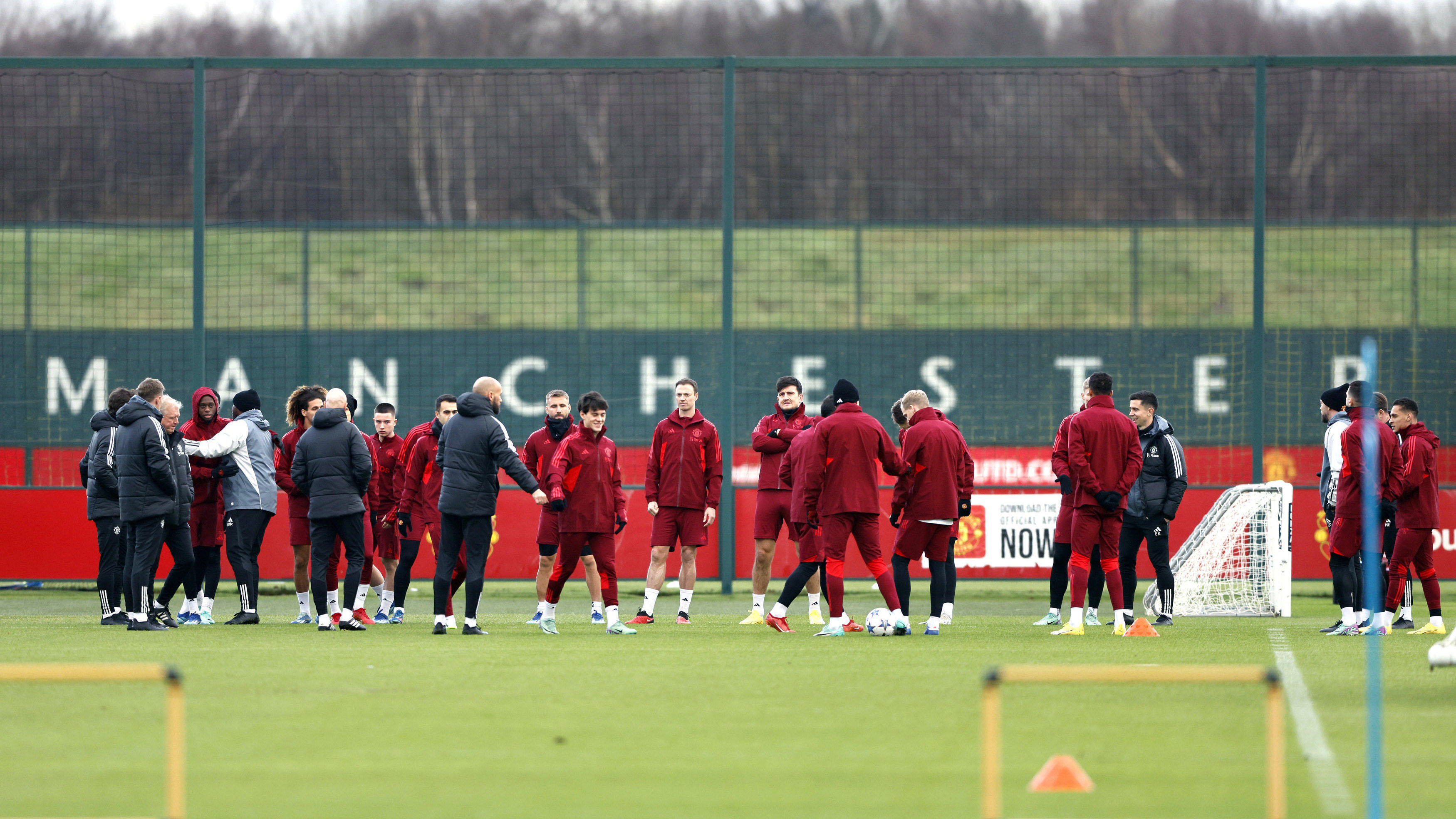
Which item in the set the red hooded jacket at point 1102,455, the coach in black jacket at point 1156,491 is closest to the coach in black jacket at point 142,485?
the red hooded jacket at point 1102,455

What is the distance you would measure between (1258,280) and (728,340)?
580 cm

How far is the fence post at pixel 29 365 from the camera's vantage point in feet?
67.9

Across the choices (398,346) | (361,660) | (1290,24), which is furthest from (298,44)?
(361,660)

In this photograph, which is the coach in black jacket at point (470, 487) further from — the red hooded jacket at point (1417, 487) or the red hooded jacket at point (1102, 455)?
the red hooded jacket at point (1417, 487)

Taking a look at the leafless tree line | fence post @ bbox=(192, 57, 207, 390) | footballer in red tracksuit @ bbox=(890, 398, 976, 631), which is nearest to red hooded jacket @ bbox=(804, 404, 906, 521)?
footballer in red tracksuit @ bbox=(890, 398, 976, 631)

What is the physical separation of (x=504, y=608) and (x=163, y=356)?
1676 cm

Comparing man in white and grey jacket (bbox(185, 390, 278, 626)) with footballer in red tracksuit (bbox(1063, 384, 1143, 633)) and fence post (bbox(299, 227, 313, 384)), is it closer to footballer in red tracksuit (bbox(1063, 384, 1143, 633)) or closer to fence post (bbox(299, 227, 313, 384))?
footballer in red tracksuit (bbox(1063, 384, 1143, 633))

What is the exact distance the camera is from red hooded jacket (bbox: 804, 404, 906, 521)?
1199 centimetres

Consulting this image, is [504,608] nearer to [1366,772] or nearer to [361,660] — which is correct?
[361,660]

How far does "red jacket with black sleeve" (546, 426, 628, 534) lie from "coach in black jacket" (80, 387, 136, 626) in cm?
350

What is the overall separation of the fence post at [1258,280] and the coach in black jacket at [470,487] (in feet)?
28.1

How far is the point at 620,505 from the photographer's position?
12.7 meters

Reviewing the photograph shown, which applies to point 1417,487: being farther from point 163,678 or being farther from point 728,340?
point 163,678

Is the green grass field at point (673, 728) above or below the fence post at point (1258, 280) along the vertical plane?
below
